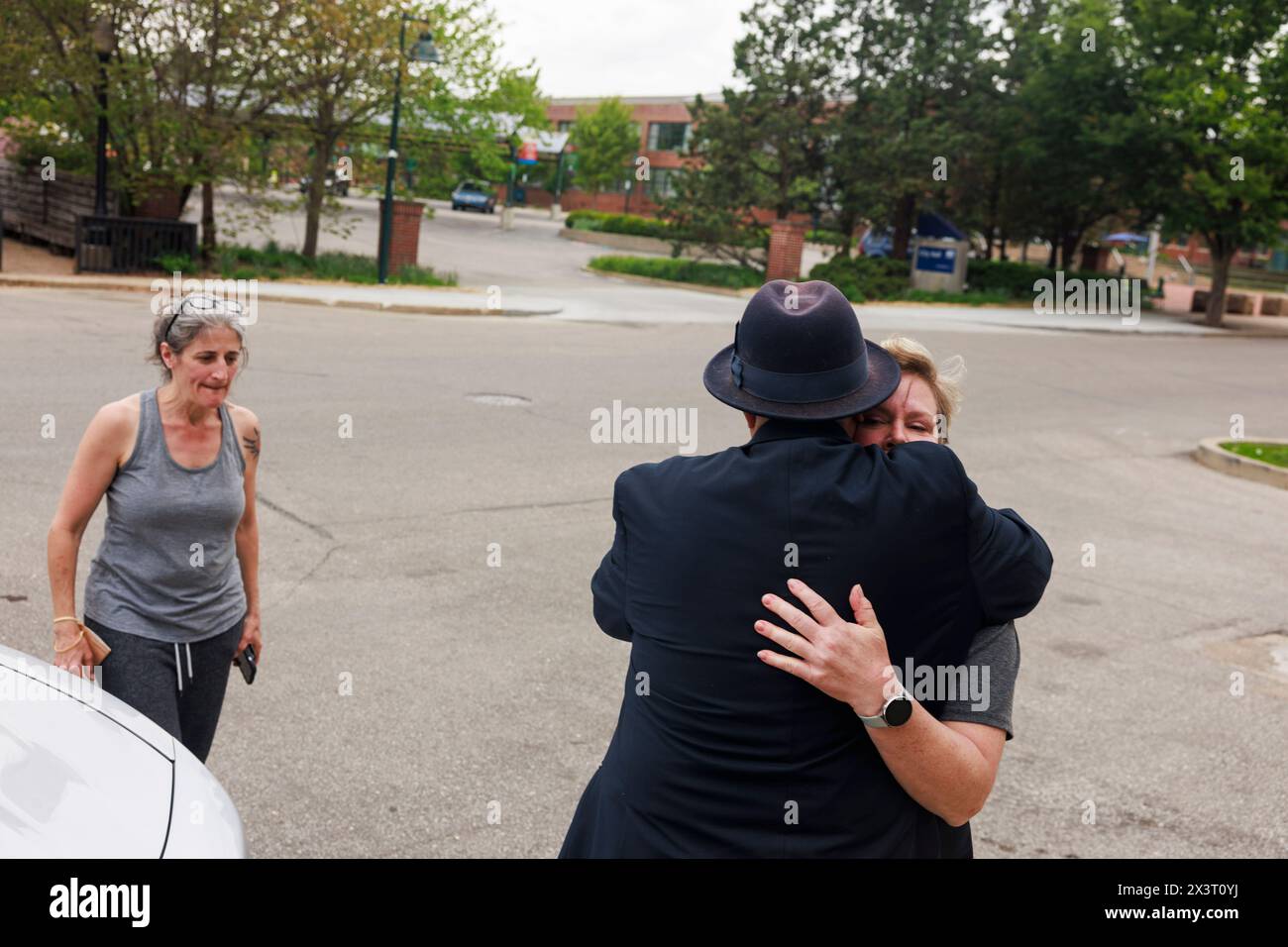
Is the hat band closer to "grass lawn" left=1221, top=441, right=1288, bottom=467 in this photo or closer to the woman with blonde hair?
the woman with blonde hair

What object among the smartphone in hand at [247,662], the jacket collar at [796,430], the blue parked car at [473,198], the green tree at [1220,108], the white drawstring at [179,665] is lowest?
the smartphone in hand at [247,662]

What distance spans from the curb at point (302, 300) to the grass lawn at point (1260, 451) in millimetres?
13287

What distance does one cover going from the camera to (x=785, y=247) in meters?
35.4

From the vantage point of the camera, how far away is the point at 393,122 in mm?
24625

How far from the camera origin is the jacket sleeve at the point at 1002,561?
2059 mm

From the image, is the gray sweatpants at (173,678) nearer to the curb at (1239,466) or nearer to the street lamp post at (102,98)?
the curb at (1239,466)

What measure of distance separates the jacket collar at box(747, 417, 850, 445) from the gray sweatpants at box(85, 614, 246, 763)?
215 centimetres

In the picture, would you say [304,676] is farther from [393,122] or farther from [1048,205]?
[1048,205]

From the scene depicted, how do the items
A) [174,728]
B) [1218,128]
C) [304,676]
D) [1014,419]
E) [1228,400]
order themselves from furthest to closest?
[1218,128], [1228,400], [1014,419], [304,676], [174,728]

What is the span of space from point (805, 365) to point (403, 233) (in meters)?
27.2

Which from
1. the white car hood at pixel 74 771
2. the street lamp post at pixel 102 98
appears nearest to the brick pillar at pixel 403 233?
the street lamp post at pixel 102 98

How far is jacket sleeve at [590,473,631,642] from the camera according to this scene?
2215 mm
